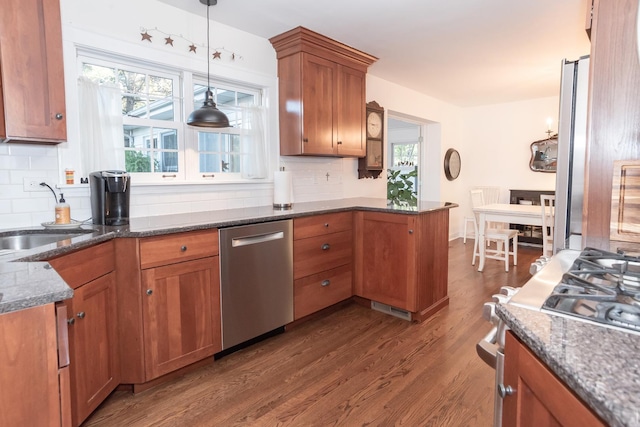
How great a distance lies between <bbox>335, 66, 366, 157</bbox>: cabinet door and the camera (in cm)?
355

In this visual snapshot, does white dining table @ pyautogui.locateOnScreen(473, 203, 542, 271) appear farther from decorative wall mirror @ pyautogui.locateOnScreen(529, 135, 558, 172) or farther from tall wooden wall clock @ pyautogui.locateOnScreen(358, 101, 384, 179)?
decorative wall mirror @ pyautogui.locateOnScreen(529, 135, 558, 172)

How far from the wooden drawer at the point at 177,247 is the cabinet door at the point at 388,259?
144 centimetres

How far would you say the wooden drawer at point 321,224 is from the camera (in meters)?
2.80

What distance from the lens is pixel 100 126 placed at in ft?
7.65

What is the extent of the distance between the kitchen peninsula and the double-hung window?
16.8 inches

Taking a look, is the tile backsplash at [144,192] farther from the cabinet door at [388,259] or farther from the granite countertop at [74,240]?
the cabinet door at [388,259]

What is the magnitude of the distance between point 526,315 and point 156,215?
95.9 inches

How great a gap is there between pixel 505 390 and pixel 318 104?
9.36 ft

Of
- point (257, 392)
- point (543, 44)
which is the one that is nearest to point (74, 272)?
point (257, 392)

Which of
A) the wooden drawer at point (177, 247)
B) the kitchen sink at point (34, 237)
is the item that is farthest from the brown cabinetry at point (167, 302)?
the kitchen sink at point (34, 237)

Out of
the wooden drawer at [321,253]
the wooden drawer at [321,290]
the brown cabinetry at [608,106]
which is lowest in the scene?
the wooden drawer at [321,290]

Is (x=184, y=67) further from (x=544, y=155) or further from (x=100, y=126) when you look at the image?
(x=544, y=155)

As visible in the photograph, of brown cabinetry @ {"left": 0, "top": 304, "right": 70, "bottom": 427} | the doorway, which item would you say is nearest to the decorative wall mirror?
the doorway

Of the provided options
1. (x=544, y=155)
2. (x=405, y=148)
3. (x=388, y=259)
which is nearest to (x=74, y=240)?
(x=388, y=259)
